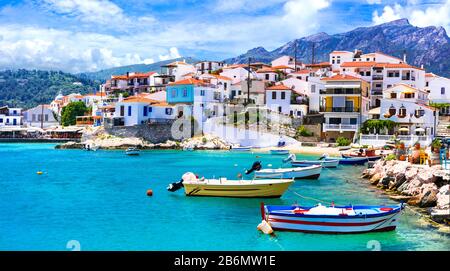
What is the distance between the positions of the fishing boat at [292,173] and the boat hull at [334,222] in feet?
33.8

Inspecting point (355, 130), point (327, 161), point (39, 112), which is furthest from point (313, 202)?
point (39, 112)

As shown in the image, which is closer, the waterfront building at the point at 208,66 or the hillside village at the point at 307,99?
the hillside village at the point at 307,99

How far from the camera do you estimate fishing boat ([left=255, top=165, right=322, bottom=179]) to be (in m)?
22.9

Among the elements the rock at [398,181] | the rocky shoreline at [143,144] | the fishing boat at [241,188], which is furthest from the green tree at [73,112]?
the rock at [398,181]

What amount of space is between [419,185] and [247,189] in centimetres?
612

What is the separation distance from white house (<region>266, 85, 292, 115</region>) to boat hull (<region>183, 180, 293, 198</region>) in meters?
29.1

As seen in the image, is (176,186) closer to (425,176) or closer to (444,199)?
(425,176)

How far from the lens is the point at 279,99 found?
155 feet

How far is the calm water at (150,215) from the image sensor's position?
37.7 feet

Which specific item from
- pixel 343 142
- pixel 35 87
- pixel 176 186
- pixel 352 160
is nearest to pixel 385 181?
pixel 176 186

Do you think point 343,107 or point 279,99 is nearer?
point 343,107

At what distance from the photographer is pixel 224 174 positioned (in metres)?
Answer: 25.8

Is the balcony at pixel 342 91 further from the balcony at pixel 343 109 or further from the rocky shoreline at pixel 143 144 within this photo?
the rocky shoreline at pixel 143 144

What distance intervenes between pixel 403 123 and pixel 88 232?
33.5 metres
